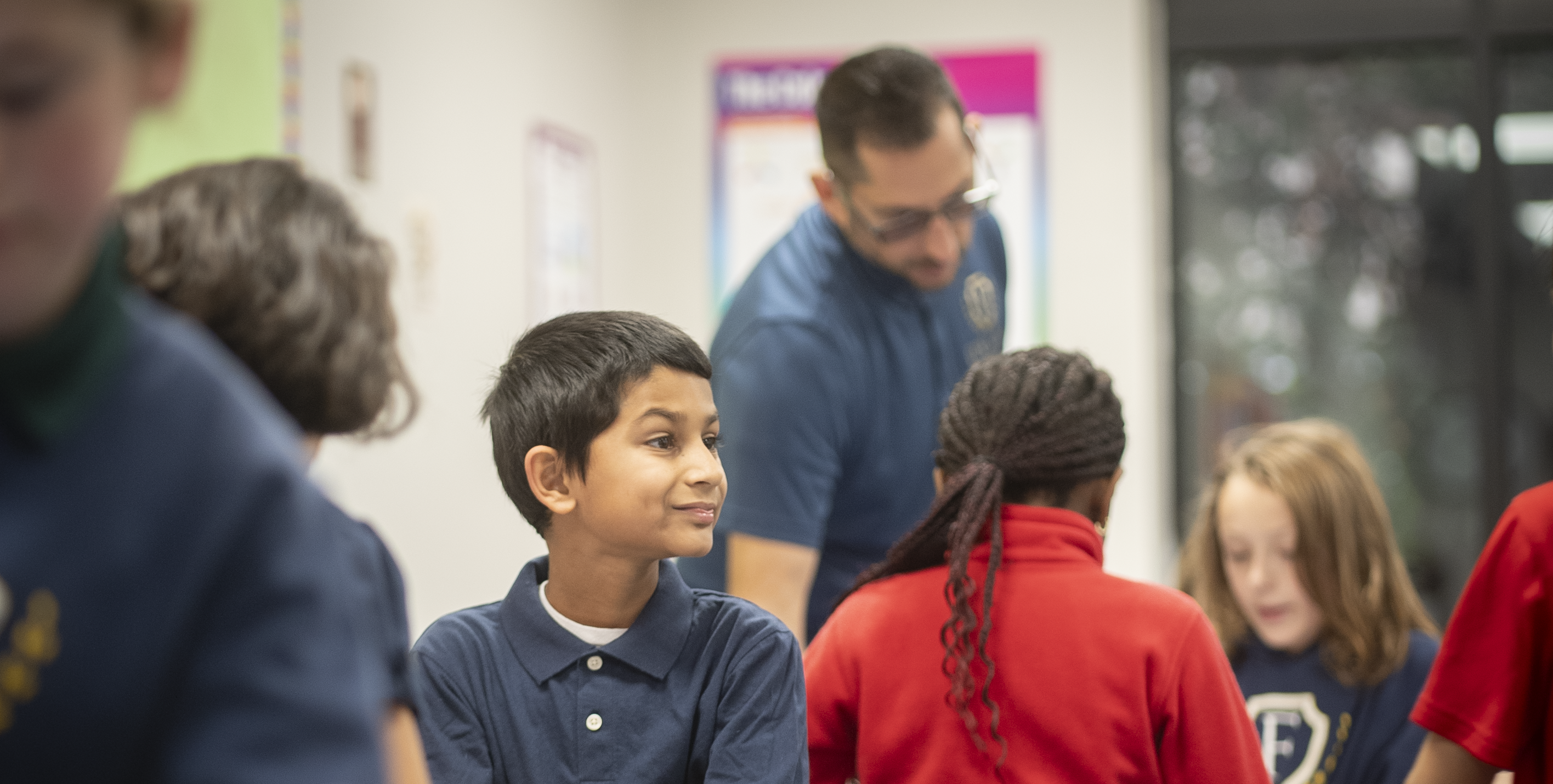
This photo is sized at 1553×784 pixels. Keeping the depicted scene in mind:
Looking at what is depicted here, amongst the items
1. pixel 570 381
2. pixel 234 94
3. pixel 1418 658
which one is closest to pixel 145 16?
pixel 570 381

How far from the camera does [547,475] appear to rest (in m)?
1.32

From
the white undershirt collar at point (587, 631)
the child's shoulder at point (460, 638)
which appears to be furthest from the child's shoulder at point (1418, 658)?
the child's shoulder at point (460, 638)

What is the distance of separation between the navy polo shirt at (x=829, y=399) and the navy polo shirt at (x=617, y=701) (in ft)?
1.54

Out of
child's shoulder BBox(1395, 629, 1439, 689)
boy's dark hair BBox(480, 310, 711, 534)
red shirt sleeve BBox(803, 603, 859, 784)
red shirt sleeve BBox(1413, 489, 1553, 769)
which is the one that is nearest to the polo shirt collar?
boy's dark hair BBox(480, 310, 711, 534)

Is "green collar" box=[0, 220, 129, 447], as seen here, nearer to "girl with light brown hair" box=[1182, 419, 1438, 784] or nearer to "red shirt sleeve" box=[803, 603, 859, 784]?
"red shirt sleeve" box=[803, 603, 859, 784]

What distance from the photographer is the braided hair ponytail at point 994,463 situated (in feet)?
4.46

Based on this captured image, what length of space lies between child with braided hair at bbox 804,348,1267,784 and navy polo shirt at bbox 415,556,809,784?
178 millimetres

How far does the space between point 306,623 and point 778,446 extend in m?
1.20

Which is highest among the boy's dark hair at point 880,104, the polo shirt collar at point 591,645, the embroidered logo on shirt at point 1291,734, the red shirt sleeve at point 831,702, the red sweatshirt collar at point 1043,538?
the boy's dark hair at point 880,104

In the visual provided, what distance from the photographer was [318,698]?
535 mm

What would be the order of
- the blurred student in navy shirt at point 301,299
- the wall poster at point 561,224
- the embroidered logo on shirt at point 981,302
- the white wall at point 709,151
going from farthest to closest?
the wall poster at point 561,224 < the white wall at point 709,151 < the embroidered logo on shirt at point 981,302 < the blurred student in navy shirt at point 301,299

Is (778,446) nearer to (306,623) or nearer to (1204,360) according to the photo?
(306,623)

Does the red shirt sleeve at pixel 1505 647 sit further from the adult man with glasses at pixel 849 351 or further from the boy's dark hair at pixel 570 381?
the boy's dark hair at pixel 570 381

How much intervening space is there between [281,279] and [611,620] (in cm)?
54
